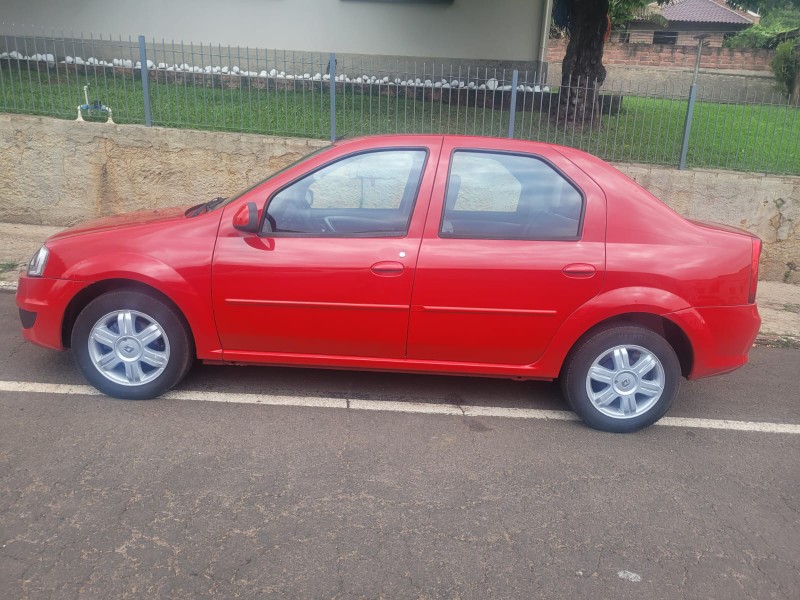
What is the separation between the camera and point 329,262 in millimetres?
4258

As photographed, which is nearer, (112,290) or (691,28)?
(112,290)

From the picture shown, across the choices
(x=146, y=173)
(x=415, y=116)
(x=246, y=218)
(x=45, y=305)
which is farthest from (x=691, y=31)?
(x=45, y=305)

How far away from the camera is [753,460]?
4156 mm

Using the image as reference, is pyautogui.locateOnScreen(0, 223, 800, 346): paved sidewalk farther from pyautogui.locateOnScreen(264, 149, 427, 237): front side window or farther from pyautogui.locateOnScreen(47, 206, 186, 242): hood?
pyautogui.locateOnScreen(264, 149, 427, 237): front side window

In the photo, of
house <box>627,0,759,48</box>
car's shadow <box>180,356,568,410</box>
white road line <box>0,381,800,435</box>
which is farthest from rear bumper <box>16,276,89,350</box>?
house <box>627,0,759,48</box>

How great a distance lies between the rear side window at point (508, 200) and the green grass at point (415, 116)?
15.7 ft

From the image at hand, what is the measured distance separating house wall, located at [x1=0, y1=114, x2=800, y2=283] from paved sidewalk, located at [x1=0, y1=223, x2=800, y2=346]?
0.34 metres

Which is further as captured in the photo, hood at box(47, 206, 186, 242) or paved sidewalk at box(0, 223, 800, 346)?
paved sidewalk at box(0, 223, 800, 346)

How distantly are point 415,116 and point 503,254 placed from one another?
5684 mm

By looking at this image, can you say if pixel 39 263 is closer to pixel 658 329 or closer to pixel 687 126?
pixel 658 329

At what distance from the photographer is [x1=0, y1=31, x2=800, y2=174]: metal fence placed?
8.87 meters

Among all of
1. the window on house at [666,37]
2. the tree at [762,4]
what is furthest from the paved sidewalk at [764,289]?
the window on house at [666,37]

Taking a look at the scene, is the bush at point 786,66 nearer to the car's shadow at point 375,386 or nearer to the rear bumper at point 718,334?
the rear bumper at point 718,334

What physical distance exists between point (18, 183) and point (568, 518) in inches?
314
